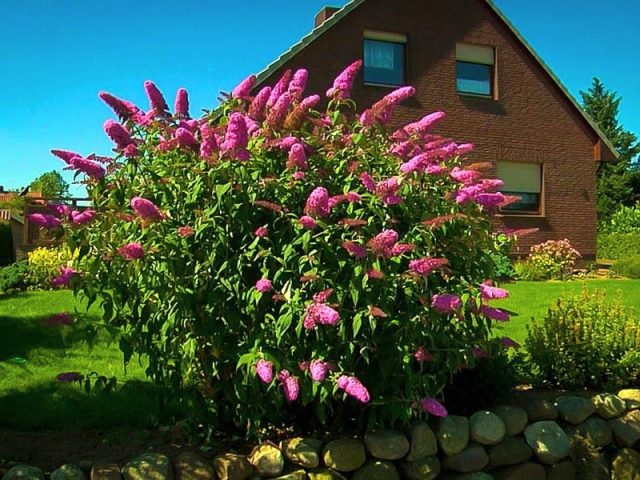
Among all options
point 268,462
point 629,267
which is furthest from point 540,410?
point 629,267

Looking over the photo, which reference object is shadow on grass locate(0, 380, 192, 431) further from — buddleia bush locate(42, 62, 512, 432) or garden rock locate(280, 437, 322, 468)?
garden rock locate(280, 437, 322, 468)

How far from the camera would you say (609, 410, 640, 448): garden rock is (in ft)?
15.1

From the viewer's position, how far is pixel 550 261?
1496 centimetres

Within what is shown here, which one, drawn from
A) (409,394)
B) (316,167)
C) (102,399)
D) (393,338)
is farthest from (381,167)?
(102,399)

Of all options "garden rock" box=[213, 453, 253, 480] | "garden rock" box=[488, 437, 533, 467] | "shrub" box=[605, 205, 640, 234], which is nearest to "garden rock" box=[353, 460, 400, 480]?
"garden rock" box=[213, 453, 253, 480]

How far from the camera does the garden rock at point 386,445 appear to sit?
3682 mm

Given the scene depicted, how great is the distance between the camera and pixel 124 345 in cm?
354

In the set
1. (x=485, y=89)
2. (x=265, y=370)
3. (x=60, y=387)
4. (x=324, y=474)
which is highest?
(x=485, y=89)

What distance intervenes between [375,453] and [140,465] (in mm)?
1236

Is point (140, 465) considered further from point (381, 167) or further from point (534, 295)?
point (534, 295)

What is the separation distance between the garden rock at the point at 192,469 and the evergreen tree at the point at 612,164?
34.1 m

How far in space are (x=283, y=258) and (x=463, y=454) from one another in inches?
64.5

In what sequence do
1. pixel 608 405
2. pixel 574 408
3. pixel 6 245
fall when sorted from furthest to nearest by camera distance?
pixel 6 245, pixel 608 405, pixel 574 408

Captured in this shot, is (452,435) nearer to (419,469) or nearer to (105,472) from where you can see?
(419,469)
